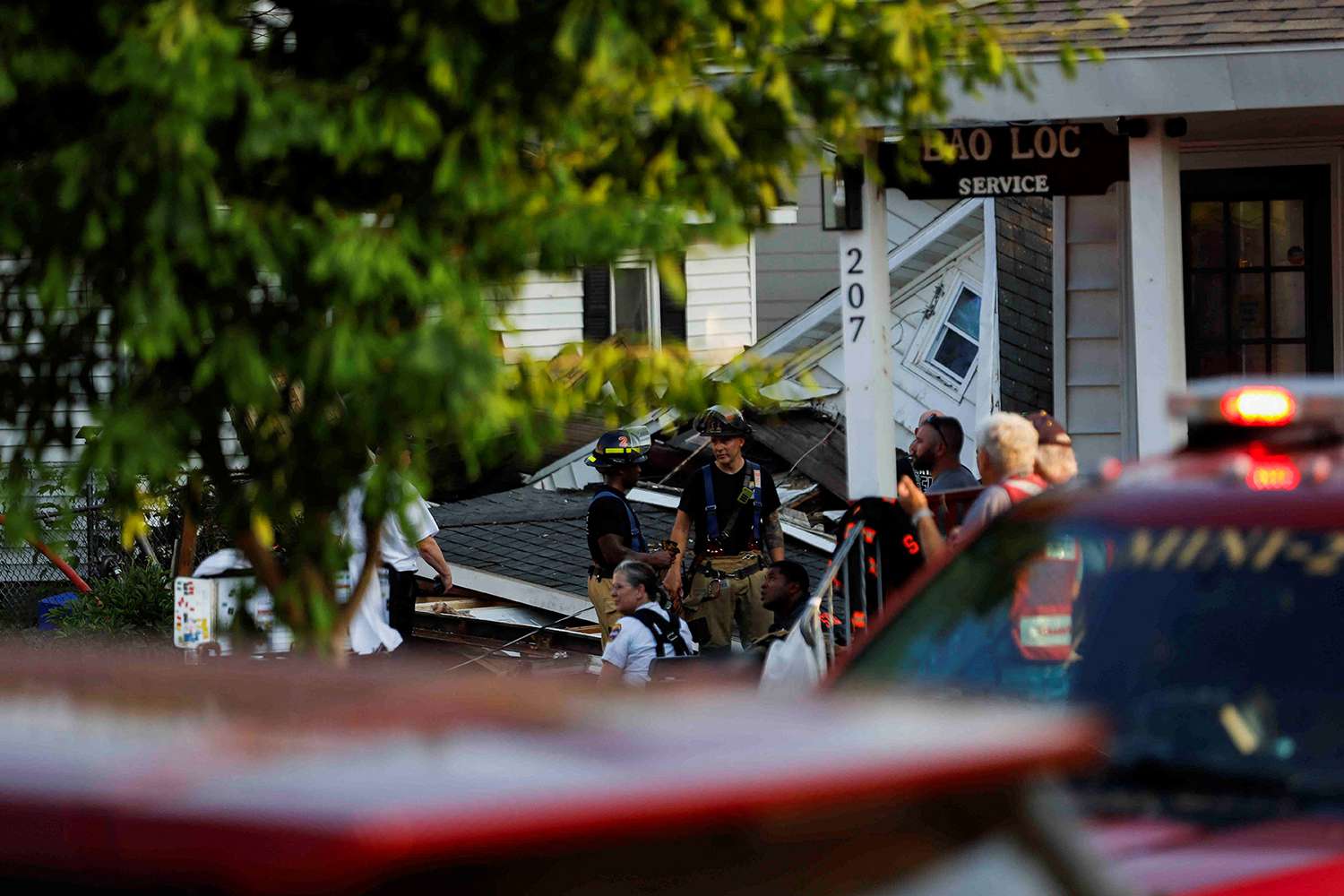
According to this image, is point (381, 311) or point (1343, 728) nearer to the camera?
point (1343, 728)

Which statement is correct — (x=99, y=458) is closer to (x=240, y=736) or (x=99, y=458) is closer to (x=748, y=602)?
(x=240, y=736)

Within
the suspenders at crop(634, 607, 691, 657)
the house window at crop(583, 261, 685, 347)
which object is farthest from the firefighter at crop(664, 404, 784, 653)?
the house window at crop(583, 261, 685, 347)

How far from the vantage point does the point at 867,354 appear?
816 centimetres

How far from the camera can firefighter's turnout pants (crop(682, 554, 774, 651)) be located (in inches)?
418

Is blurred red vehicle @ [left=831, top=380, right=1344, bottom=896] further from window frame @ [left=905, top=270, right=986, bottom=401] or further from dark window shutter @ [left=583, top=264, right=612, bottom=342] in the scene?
dark window shutter @ [left=583, top=264, right=612, bottom=342]

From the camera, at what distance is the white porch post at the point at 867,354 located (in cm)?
818

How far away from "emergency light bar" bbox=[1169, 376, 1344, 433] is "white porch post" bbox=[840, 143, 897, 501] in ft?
14.2

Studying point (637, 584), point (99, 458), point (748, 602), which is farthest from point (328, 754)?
point (748, 602)

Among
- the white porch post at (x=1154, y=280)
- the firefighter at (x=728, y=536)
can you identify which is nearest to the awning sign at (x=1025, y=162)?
the white porch post at (x=1154, y=280)

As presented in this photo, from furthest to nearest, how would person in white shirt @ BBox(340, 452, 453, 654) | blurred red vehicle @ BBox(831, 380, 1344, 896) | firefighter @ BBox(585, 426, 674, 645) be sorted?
firefighter @ BBox(585, 426, 674, 645) → person in white shirt @ BBox(340, 452, 453, 654) → blurred red vehicle @ BBox(831, 380, 1344, 896)

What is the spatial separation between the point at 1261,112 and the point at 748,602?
13.5ft

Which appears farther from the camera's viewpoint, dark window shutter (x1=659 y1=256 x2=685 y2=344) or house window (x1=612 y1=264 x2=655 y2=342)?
dark window shutter (x1=659 y1=256 x2=685 y2=344)

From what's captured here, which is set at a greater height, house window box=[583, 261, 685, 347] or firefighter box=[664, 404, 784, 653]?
house window box=[583, 261, 685, 347]

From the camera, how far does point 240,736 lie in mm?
1268
